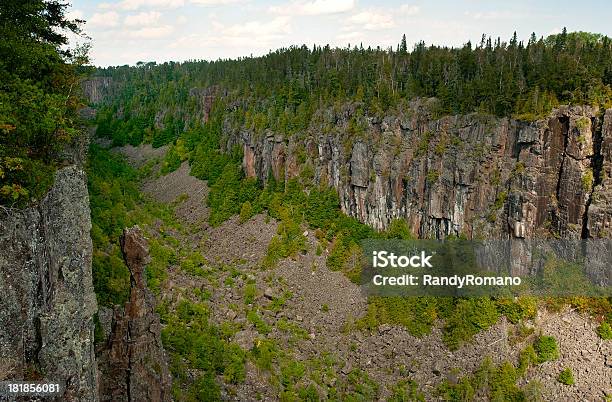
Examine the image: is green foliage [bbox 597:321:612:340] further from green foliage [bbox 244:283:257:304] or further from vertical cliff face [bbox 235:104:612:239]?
green foliage [bbox 244:283:257:304]

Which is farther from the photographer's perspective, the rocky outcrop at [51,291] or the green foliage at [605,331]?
the green foliage at [605,331]

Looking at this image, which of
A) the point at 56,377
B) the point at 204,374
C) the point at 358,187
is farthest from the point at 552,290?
the point at 56,377

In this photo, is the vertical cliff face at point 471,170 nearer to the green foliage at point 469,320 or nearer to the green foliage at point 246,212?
the green foliage at point 246,212

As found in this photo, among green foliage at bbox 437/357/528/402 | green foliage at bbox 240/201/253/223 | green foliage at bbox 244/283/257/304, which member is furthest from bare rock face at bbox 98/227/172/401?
green foliage at bbox 240/201/253/223

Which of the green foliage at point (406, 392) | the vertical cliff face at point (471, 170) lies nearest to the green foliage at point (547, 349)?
the vertical cliff face at point (471, 170)

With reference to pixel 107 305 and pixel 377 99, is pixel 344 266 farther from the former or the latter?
pixel 107 305
